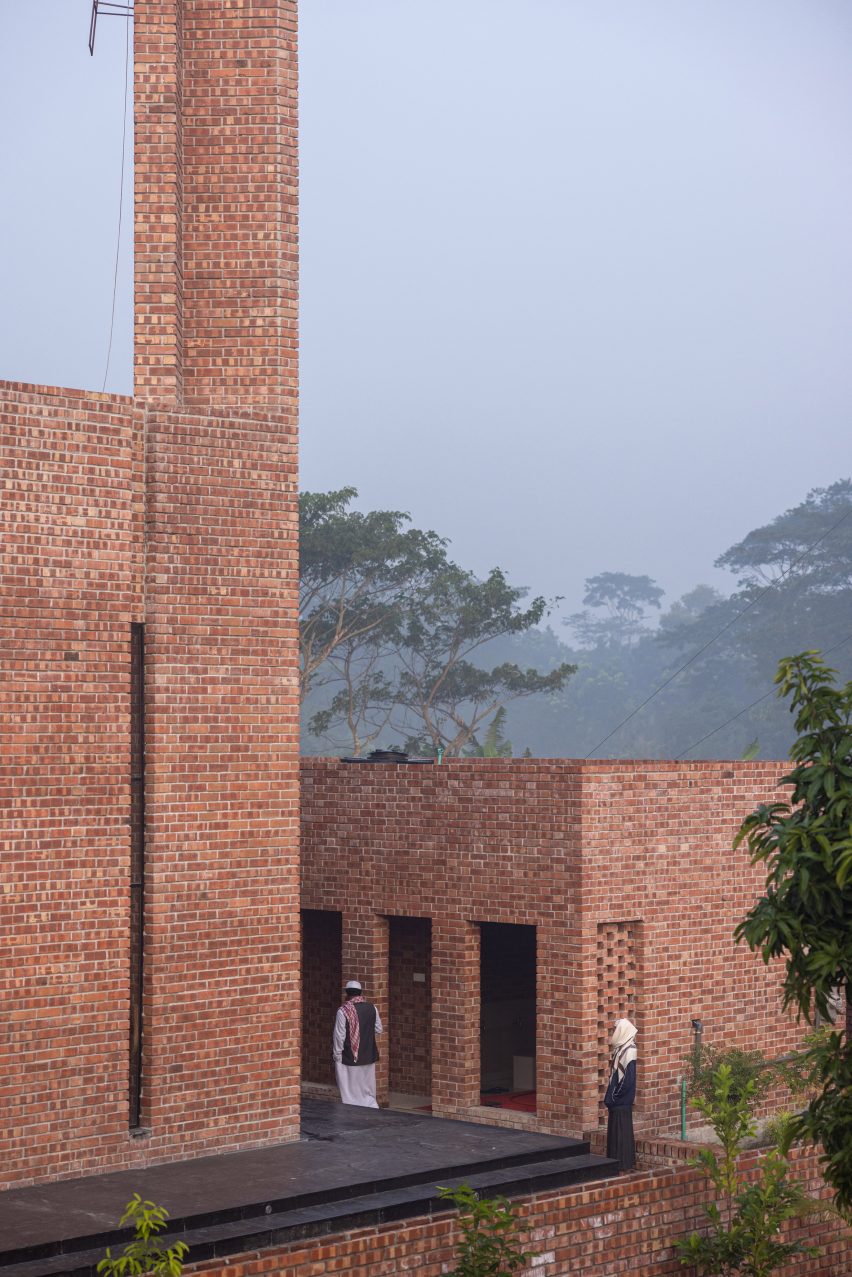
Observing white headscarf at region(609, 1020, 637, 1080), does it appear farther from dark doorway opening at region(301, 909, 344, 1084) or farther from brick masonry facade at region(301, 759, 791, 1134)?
dark doorway opening at region(301, 909, 344, 1084)

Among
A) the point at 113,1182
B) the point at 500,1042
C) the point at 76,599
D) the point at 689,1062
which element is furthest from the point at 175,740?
the point at 500,1042

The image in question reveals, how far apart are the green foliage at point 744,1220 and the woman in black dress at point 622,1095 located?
273 cm

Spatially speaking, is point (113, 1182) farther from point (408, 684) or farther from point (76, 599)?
point (408, 684)

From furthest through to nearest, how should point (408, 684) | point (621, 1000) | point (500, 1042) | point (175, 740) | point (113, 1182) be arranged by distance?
point (408, 684)
point (500, 1042)
point (621, 1000)
point (175, 740)
point (113, 1182)

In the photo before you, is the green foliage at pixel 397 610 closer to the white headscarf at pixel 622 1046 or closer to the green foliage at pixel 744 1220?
the white headscarf at pixel 622 1046

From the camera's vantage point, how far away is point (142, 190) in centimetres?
1331

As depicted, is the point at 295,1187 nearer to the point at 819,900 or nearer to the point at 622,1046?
the point at 622,1046

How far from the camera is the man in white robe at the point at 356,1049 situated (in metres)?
16.1

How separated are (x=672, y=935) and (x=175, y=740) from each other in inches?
239

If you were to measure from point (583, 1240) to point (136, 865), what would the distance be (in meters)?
4.50

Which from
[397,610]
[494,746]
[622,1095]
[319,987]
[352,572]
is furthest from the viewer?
[397,610]

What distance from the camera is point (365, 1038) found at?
16109mm

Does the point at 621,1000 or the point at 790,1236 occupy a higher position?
the point at 621,1000

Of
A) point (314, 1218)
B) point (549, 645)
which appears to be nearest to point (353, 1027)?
point (314, 1218)
